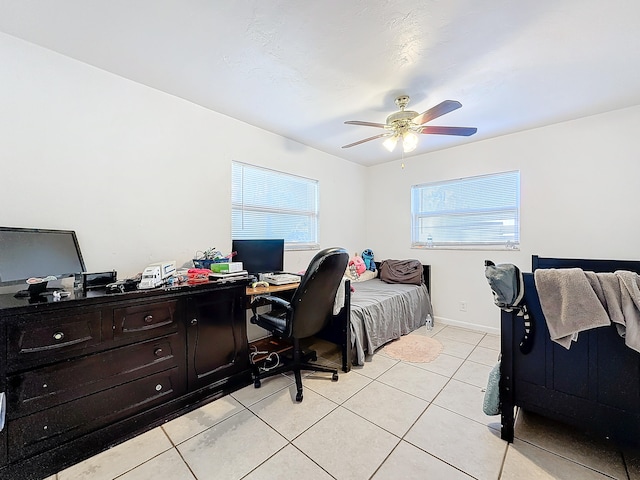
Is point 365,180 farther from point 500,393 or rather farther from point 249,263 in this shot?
point 500,393

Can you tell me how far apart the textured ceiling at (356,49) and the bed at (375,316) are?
5.79 feet

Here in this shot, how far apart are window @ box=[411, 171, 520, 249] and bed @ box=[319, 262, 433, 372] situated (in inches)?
22.6

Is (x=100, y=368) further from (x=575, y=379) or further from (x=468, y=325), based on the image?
(x=468, y=325)

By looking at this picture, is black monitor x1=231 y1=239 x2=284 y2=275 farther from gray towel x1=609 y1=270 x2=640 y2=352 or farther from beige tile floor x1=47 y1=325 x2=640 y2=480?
gray towel x1=609 y1=270 x2=640 y2=352

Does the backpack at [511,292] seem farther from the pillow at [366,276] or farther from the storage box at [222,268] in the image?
the pillow at [366,276]

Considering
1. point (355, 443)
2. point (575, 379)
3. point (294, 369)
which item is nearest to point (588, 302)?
point (575, 379)

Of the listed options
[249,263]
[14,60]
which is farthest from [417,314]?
[14,60]

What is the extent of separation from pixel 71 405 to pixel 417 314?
11.0ft

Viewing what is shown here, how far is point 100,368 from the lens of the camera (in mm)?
1527

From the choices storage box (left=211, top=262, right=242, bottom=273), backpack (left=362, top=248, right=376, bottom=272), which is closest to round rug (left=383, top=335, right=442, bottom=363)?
backpack (left=362, top=248, right=376, bottom=272)

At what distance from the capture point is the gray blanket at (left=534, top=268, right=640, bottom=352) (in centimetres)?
119

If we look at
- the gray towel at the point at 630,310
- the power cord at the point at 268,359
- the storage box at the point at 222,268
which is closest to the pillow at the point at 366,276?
the power cord at the point at 268,359

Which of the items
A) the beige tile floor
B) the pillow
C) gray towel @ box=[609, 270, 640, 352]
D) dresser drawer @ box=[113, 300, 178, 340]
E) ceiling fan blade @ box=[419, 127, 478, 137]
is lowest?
the beige tile floor

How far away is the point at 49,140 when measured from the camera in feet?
5.97
